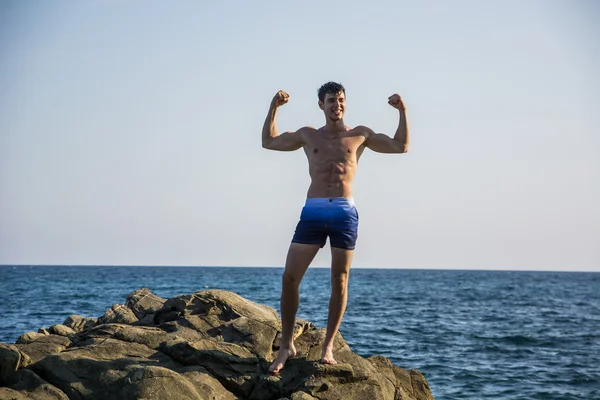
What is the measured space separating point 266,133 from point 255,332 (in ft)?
→ 7.35

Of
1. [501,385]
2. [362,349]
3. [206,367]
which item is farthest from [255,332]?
[362,349]

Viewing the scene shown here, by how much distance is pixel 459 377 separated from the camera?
17.5 metres

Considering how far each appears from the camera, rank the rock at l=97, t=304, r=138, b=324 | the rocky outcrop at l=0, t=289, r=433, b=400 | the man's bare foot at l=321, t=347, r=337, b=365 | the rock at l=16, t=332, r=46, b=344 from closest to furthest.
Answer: the rocky outcrop at l=0, t=289, r=433, b=400 < the man's bare foot at l=321, t=347, r=337, b=365 < the rock at l=16, t=332, r=46, b=344 < the rock at l=97, t=304, r=138, b=324

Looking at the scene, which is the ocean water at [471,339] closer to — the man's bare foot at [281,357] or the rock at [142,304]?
the rock at [142,304]

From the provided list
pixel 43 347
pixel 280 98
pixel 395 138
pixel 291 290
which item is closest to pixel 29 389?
pixel 43 347

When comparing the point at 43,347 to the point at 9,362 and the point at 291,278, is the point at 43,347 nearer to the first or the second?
the point at 9,362

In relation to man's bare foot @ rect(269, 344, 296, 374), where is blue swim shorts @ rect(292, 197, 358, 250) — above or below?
above

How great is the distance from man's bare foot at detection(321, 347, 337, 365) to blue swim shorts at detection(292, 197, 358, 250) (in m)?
1.07

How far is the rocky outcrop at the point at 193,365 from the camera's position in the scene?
24.7 feet

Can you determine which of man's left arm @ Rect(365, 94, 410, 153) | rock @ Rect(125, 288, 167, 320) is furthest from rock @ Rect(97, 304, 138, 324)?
man's left arm @ Rect(365, 94, 410, 153)

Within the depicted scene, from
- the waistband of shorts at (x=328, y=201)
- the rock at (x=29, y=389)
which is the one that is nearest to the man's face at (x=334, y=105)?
the waistband of shorts at (x=328, y=201)

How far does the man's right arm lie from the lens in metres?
8.65

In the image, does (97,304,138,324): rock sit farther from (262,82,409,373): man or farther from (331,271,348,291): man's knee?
(331,271,348,291): man's knee

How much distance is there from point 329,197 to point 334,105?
0.98 meters
